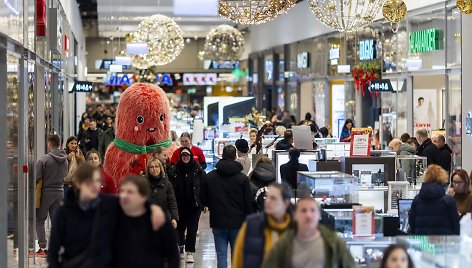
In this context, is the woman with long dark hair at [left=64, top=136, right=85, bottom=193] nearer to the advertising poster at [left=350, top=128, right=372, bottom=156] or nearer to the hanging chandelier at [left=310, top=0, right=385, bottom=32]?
the advertising poster at [left=350, top=128, right=372, bottom=156]

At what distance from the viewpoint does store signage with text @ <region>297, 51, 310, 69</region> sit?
128ft

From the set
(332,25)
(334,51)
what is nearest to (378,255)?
(332,25)

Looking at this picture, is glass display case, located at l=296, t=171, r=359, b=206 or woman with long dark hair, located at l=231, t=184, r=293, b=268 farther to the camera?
glass display case, located at l=296, t=171, r=359, b=206

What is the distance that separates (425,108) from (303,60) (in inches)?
569

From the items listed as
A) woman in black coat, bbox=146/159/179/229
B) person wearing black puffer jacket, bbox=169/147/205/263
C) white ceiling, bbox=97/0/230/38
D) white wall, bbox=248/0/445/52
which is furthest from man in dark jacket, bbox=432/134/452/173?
white ceiling, bbox=97/0/230/38

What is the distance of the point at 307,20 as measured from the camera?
3834 centimetres

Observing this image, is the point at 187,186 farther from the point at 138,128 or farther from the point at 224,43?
the point at 224,43

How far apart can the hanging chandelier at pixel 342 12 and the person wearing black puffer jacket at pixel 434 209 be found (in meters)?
5.83

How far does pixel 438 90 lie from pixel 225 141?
24.8 feet

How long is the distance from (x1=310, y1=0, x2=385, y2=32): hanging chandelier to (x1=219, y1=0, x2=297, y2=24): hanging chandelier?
0.62 meters

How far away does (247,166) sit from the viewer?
53.8 ft

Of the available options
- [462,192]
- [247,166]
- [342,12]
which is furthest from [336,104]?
[462,192]

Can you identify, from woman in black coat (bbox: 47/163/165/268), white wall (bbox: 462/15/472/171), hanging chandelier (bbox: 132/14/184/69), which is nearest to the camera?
woman in black coat (bbox: 47/163/165/268)

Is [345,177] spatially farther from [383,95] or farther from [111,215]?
[383,95]
